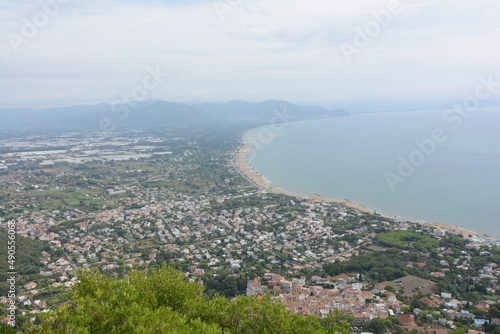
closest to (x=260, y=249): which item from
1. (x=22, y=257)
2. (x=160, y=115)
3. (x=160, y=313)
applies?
(x=22, y=257)

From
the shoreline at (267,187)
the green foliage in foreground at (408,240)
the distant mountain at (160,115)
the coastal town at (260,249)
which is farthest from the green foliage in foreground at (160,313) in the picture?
the distant mountain at (160,115)

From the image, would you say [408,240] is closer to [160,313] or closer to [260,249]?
[260,249]

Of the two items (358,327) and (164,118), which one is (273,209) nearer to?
(358,327)

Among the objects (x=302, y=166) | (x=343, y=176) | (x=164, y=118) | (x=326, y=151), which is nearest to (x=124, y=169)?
(x=302, y=166)

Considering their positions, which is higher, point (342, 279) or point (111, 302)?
point (111, 302)

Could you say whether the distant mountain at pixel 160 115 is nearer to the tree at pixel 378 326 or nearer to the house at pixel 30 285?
the house at pixel 30 285

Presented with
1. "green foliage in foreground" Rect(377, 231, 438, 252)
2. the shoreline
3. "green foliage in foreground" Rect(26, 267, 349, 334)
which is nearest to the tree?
"green foliage in foreground" Rect(26, 267, 349, 334)
